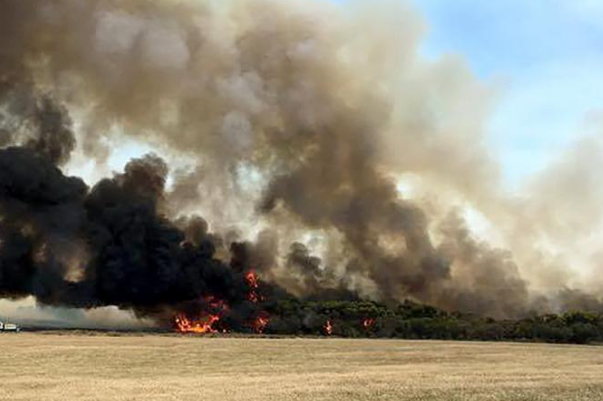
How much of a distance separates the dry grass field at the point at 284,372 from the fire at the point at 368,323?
31292mm

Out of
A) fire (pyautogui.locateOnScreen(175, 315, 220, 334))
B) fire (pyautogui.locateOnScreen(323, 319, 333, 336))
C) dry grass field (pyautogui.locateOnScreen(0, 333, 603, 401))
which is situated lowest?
dry grass field (pyautogui.locateOnScreen(0, 333, 603, 401))

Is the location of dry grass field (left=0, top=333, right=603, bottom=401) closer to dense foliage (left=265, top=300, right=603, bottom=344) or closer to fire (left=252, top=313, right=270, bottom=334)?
dense foliage (left=265, top=300, right=603, bottom=344)

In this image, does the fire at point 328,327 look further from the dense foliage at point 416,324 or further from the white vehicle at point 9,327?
the white vehicle at point 9,327

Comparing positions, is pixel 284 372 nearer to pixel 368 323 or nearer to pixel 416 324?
pixel 416 324

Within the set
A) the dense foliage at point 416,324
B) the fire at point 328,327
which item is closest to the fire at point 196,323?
the dense foliage at point 416,324

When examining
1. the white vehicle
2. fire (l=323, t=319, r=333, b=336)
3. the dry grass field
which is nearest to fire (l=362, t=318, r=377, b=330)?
fire (l=323, t=319, r=333, b=336)

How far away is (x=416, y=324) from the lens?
94.4 meters

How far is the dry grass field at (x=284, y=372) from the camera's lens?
31.8 m

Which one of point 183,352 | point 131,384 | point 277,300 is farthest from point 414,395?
point 277,300

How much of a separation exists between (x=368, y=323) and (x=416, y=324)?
781cm

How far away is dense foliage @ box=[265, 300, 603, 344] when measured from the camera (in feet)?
296

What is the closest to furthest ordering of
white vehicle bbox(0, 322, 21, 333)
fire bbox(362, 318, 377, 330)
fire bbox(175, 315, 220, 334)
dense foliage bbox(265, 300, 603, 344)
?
white vehicle bbox(0, 322, 21, 333) < dense foliage bbox(265, 300, 603, 344) < fire bbox(362, 318, 377, 330) < fire bbox(175, 315, 220, 334)

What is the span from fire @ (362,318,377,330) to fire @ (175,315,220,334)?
21.3 metres

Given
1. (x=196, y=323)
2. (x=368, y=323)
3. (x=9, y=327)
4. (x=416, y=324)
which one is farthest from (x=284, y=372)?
(x=196, y=323)
